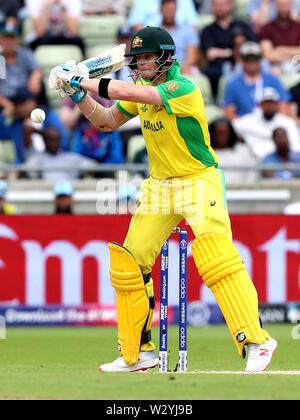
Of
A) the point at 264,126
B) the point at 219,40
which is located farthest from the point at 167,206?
the point at 219,40

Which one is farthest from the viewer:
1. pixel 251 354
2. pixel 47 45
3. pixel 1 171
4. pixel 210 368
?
pixel 47 45

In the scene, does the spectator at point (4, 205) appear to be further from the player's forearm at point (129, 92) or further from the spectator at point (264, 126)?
the player's forearm at point (129, 92)

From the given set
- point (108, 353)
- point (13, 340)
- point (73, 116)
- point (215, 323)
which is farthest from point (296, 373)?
point (73, 116)

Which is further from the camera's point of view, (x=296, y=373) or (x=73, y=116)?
(x=73, y=116)

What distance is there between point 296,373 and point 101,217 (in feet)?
18.2

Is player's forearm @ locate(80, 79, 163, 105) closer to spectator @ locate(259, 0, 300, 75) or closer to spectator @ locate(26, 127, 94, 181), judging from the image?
spectator @ locate(26, 127, 94, 181)

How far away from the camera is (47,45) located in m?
15.1

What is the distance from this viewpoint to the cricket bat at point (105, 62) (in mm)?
6949

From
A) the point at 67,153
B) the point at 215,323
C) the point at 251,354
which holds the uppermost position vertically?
the point at 67,153

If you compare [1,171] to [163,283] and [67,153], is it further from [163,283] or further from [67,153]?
[163,283]

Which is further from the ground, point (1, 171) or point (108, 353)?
point (1, 171)

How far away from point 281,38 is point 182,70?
1766 mm

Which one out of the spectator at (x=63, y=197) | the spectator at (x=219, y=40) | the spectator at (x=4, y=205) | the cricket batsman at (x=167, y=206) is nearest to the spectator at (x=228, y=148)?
the spectator at (x=219, y=40)

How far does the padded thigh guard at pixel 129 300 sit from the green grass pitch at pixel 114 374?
0.32 m
